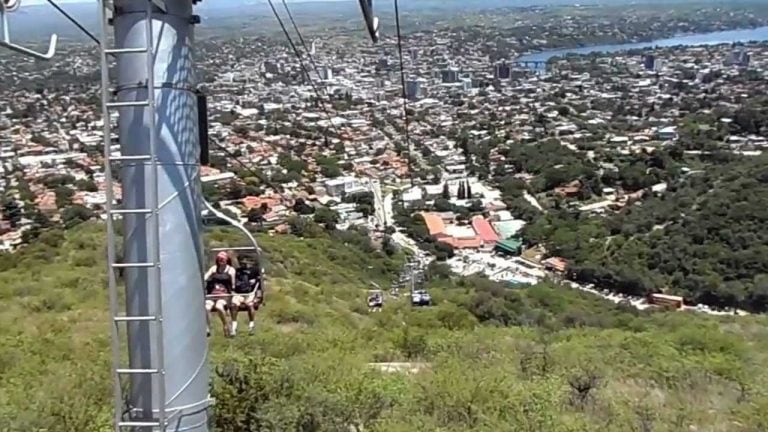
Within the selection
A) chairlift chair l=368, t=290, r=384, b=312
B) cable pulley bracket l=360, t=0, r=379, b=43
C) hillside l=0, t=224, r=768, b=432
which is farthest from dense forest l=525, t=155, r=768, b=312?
cable pulley bracket l=360, t=0, r=379, b=43

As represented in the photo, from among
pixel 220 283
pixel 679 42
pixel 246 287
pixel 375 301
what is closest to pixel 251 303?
pixel 246 287

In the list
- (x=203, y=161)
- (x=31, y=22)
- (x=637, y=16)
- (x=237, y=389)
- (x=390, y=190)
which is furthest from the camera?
(x=637, y=16)

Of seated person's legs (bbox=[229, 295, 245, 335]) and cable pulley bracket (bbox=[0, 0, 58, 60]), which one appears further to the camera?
seated person's legs (bbox=[229, 295, 245, 335])

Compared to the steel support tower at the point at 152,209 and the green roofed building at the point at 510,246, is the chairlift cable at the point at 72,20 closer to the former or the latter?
the steel support tower at the point at 152,209

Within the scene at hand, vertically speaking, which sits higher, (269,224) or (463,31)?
(463,31)

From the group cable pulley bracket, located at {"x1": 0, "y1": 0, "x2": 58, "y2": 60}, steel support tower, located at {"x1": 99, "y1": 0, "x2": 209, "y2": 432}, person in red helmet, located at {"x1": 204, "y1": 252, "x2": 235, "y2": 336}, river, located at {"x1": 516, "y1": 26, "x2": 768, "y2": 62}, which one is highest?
river, located at {"x1": 516, "y1": 26, "x2": 768, "y2": 62}

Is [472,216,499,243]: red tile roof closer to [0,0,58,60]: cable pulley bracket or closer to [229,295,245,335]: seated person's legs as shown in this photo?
[229,295,245,335]: seated person's legs

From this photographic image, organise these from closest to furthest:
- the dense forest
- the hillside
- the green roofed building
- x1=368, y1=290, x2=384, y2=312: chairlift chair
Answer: the hillside
x1=368, y1=290, x2=384, y2=312: chairlift chair
the dense forest
the green roofed building

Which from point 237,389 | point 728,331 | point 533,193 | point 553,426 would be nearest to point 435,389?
point 553,426

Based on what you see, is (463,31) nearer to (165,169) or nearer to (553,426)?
(553,426)
